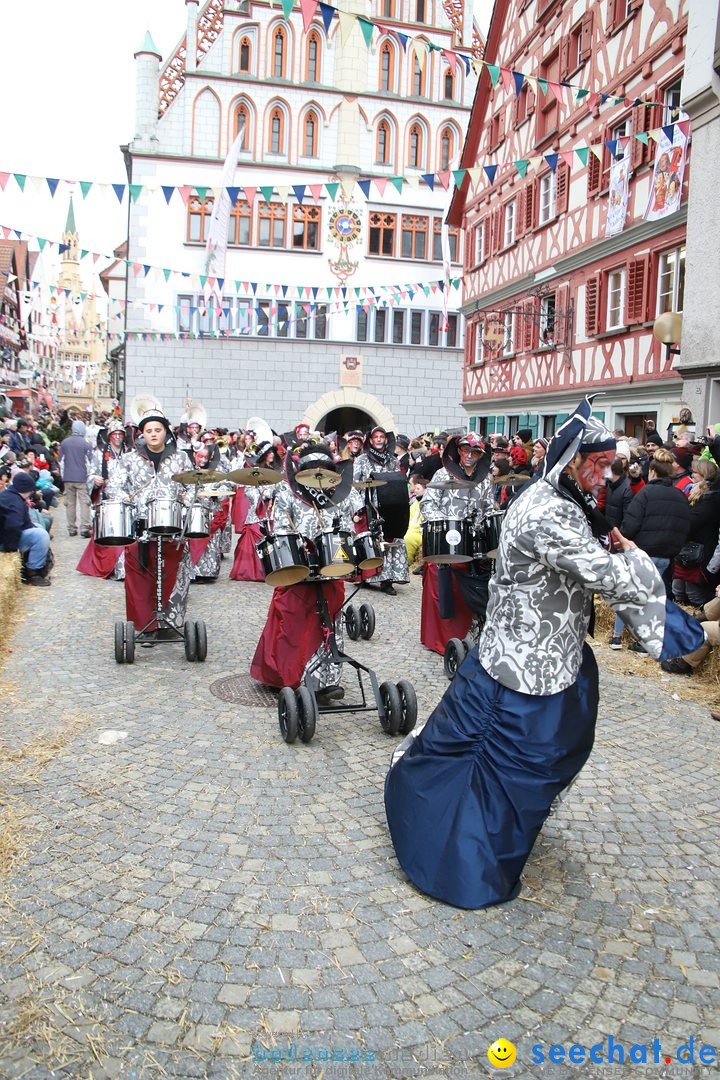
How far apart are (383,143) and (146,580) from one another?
2771 centimetres

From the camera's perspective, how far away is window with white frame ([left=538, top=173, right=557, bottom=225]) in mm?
20094

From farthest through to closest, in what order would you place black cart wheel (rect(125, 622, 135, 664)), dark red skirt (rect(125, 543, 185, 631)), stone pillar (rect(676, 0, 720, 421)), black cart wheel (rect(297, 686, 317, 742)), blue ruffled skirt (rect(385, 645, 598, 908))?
stone pillar (rect(676, 0, 720, 421)) < dark red skirt (rect(125, 543, 185, 631)) < black cart wheel (rect(125, 622, 135, 664)) < black cart wheel (rect(297, 686, 317, 742)) < blue ruffled skirt (rect(385, 645, 598, 908))

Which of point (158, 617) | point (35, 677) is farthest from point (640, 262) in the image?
point (35, 677)

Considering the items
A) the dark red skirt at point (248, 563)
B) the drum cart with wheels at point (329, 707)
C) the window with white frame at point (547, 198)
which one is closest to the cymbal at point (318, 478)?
the drum cart with wheels at point (329, 707)

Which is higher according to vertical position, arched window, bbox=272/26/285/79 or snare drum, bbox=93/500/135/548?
arched window, bbox=272/26/285/79

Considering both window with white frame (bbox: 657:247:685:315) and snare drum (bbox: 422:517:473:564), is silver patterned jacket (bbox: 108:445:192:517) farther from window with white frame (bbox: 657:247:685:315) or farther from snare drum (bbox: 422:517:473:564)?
window with white frame (bbox: 657:247:685:315)

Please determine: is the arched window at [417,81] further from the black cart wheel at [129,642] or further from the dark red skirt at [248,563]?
the black cart wheel at [129,642]

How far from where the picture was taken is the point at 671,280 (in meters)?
15.6

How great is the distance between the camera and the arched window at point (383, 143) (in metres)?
31.4

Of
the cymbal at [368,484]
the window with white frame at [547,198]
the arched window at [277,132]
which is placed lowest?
the cymbal at [368,484]

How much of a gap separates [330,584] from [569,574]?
9.53 ft

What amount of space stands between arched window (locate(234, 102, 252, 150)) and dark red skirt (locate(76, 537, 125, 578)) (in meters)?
22.7

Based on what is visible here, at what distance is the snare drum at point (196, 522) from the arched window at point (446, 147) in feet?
91.4

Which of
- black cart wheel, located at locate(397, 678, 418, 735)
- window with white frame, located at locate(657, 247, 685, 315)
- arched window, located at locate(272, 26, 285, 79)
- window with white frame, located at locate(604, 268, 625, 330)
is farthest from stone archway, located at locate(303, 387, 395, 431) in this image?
black cart wheel, located at locate(397, 678, 418, 735)
